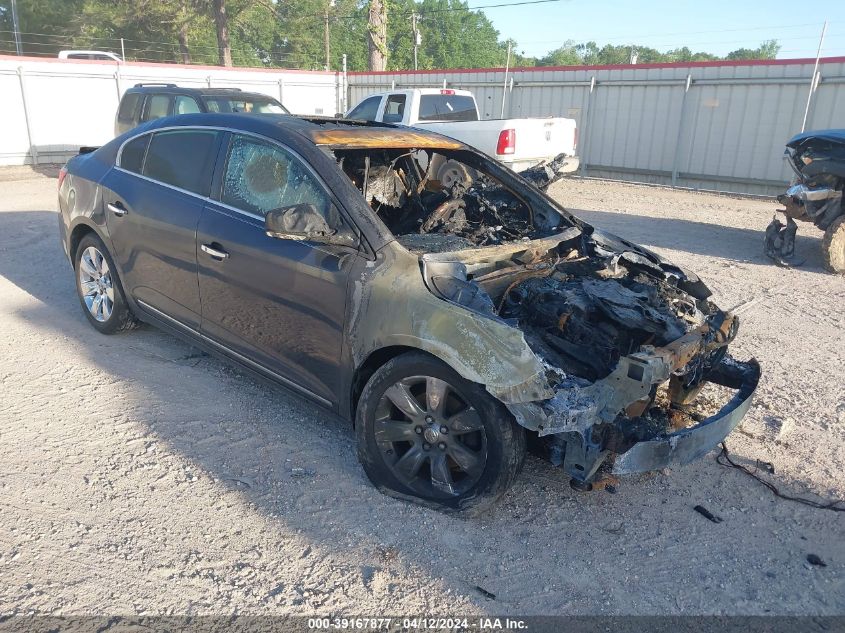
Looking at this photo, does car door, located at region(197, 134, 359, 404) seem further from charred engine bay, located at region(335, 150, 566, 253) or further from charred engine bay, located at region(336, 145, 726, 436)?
charred engine bay, located at region(335, 150, 566, 253)

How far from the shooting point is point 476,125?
11.8m

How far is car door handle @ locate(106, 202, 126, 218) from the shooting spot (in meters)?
4.69

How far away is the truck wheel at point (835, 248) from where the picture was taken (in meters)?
7.93

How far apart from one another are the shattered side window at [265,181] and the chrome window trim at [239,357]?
2.90 ft

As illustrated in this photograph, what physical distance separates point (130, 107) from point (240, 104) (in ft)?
8.93

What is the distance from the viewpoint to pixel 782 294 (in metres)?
7.12

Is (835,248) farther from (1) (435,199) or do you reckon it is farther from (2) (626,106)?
(2) (626,106)

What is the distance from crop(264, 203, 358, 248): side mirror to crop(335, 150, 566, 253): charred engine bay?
0.89 m

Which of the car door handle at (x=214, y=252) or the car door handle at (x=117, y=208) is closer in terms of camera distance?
the car door handle at (x=214, y=252)

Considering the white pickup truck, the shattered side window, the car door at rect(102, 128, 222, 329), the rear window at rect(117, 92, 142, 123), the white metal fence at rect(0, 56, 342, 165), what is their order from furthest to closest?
the white metal fence at rect(0, 56, 342, 165)
the rear window at rect(117, 92, 142, 123)
the white pickup truck
the car door at rect(102, 128, 222, 329)
the shattered side window

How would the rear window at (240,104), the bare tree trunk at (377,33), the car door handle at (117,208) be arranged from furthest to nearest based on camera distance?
the bare tree trunk at (377,33)
the rear window at (240,104)
the car door handle at (117,208)

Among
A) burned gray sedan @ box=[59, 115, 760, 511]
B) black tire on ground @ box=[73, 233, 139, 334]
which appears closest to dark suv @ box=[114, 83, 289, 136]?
black tire on ground @ box=[73, 233, 139, 334]

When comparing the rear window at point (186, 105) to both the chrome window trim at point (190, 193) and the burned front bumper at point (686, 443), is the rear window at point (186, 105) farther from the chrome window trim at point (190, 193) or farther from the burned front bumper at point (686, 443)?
the burned front bumper at point (686, 443)

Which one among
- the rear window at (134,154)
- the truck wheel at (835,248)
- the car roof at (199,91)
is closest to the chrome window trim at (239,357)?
the rear window at (134,154)
